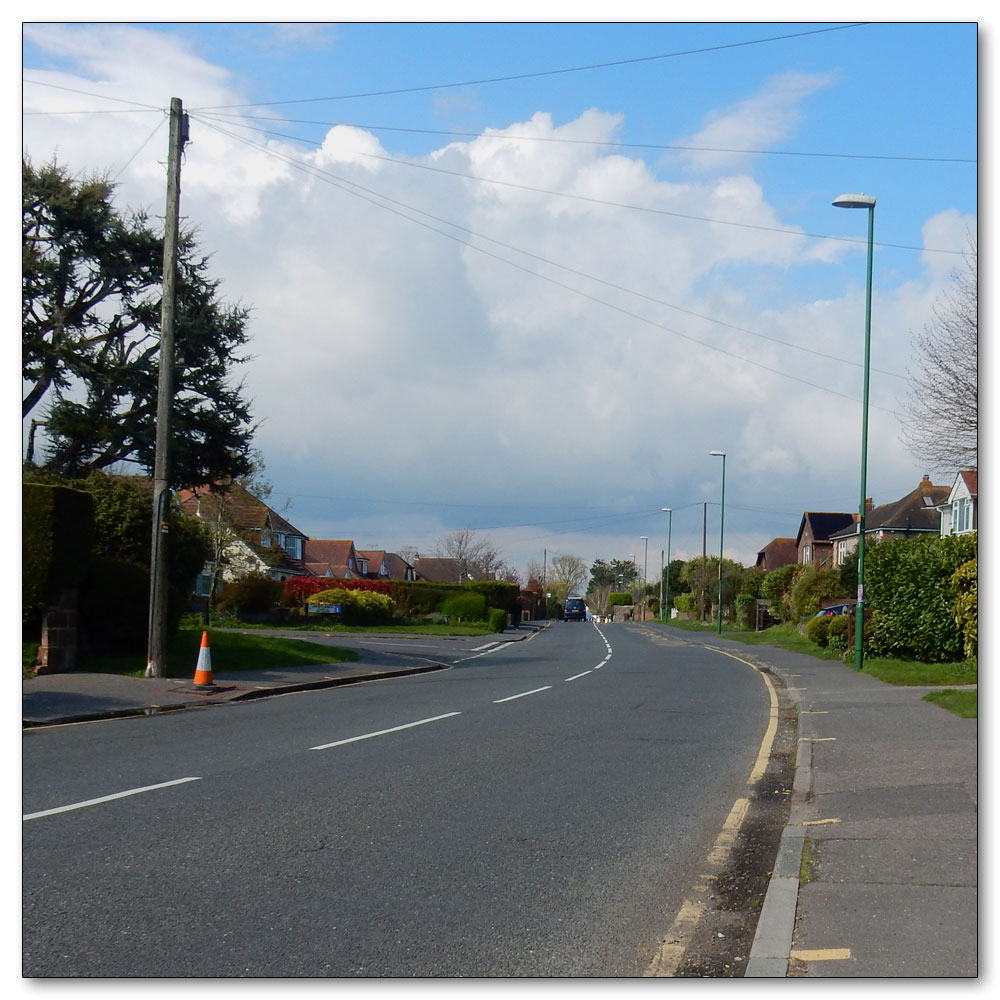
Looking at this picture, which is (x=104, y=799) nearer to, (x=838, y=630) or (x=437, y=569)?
(x=838, y=630)

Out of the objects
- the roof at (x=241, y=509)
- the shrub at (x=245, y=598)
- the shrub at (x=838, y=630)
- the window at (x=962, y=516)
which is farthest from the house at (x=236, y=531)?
the window at (x=962, y=516)

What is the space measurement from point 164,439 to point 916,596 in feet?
53.2

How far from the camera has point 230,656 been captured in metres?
22.1

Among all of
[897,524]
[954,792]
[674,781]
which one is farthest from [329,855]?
[897,524]

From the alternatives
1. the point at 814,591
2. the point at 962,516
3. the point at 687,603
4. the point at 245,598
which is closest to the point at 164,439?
the point at 245,598

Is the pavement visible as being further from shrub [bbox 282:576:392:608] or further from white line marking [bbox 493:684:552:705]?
shrub [bbox 282:576:392:608]

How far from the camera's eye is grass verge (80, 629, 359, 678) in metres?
18.6

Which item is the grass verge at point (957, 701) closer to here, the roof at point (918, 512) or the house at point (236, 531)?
the house at point (236, 531)

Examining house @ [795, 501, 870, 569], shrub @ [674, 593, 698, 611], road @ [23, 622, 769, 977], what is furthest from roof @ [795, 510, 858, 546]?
road @ [23, 622, 769, 977]

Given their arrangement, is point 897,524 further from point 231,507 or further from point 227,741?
point 227,741

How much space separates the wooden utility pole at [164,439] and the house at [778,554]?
8595 centimetres

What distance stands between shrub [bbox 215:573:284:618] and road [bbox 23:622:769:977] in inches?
1183

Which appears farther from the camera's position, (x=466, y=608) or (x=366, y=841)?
(x=466, y=608)

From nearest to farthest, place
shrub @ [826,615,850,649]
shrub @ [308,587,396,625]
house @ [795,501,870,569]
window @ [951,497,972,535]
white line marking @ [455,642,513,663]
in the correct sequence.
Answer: white line marking @ [455,642,513,663] → shrub @ [826,615,850,649] → shrub @ [308,587,396,625] → window @ [951,497,972,535] → house @ [795,501,870,569]
